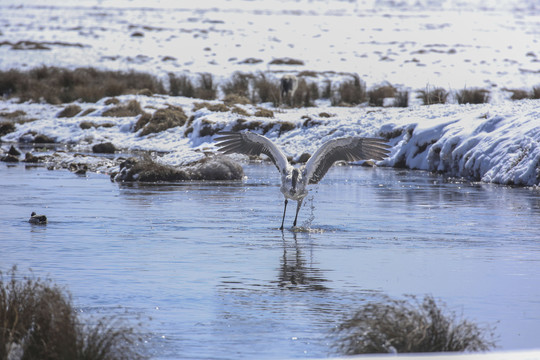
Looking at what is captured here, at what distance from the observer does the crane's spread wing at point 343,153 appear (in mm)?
13304

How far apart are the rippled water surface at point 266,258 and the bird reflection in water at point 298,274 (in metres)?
0.02

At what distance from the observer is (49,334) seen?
6.05 m

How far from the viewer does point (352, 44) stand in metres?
71.2

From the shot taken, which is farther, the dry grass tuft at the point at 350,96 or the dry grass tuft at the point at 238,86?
the dry grass tuft at the point at 238,86

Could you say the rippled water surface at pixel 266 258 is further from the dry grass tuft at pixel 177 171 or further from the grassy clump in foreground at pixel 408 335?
the dry grass tuft at pixel 177 171

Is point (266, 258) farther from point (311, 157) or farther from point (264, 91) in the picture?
point (264, 91)

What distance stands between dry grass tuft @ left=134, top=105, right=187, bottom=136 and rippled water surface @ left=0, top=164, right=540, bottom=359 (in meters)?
13.4

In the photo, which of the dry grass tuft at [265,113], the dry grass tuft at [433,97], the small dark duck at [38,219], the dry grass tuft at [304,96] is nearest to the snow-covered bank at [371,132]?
the dry grass tuft at [265,113]

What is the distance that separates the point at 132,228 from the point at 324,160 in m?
2.99

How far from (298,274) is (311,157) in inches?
140

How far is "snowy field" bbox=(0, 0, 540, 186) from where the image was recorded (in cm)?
2280

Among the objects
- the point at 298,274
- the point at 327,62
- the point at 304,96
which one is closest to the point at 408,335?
the point at 298,274

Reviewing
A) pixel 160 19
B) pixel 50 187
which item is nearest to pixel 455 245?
pixel 50 187

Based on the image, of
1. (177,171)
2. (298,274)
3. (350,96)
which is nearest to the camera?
(298,274)
